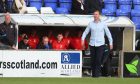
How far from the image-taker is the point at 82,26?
65.6ft

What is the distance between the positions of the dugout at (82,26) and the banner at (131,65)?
0.75 feet

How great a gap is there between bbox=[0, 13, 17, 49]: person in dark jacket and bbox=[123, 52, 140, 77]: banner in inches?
146

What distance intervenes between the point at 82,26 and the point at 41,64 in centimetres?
259

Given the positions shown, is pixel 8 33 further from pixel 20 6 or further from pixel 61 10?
pixel 61 10

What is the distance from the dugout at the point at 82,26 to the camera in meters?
19.4

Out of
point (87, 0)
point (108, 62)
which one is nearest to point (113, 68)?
point (108, 62)

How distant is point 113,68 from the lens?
64.7 ft

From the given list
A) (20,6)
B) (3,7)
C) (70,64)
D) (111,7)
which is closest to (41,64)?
(70,64)

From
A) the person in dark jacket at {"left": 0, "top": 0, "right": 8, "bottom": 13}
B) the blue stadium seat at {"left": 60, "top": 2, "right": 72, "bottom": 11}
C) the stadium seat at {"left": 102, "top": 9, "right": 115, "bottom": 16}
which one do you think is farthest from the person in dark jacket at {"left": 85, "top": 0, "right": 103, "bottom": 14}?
the person in dark jacket at {"left": 0, "top": 0, "right": 8, "bottom": 13}

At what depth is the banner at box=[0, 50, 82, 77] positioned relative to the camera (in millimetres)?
17906

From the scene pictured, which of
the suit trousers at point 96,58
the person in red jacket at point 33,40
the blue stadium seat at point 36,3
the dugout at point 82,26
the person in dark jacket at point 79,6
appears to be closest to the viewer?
the suit trousers at point 96,58

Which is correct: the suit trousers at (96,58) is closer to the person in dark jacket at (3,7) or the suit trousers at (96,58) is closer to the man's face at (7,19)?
the man's face at (7,19)

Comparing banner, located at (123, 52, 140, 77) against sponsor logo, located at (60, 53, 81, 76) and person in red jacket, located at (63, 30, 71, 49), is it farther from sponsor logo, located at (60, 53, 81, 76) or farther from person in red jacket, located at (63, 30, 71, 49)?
person in red jacket, located at (63, 30, 71, 49)

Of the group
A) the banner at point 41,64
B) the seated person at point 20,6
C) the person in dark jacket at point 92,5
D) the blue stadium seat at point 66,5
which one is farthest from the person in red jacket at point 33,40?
the blue stadium seat at point 66,5
